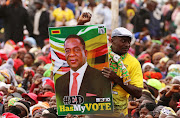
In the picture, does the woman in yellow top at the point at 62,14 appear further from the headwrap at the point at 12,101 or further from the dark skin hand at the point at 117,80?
the dark skin hand at the point at 117,80

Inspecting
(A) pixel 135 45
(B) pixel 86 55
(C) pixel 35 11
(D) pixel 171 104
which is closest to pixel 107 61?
(B) pixel 86 55

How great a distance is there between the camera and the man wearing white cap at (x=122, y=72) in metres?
5.72

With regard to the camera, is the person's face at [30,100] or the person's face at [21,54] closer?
the person's face at [30,100]

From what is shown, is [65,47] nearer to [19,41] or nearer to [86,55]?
[86,55]

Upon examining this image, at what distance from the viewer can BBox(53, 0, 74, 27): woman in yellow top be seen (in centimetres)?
1742

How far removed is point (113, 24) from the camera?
11.4 meters

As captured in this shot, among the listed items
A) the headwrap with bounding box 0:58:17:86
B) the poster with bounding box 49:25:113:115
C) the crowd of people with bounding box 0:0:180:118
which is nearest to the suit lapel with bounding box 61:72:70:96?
the poster with bounding box 49:25:113:115

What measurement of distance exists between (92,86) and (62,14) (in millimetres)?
11982

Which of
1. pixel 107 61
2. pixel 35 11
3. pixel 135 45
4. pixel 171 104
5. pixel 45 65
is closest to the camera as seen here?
pixel 107 61

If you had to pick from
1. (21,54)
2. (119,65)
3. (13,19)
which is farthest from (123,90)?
(13,19)

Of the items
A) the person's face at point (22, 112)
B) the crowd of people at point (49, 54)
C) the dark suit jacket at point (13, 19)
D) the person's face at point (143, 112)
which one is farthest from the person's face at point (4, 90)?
the dark suit jacket at point (13, 19)

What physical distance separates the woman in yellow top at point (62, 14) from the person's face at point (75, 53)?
11.4 meters

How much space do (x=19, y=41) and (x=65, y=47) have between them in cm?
1055

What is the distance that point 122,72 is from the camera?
5.73 meters
